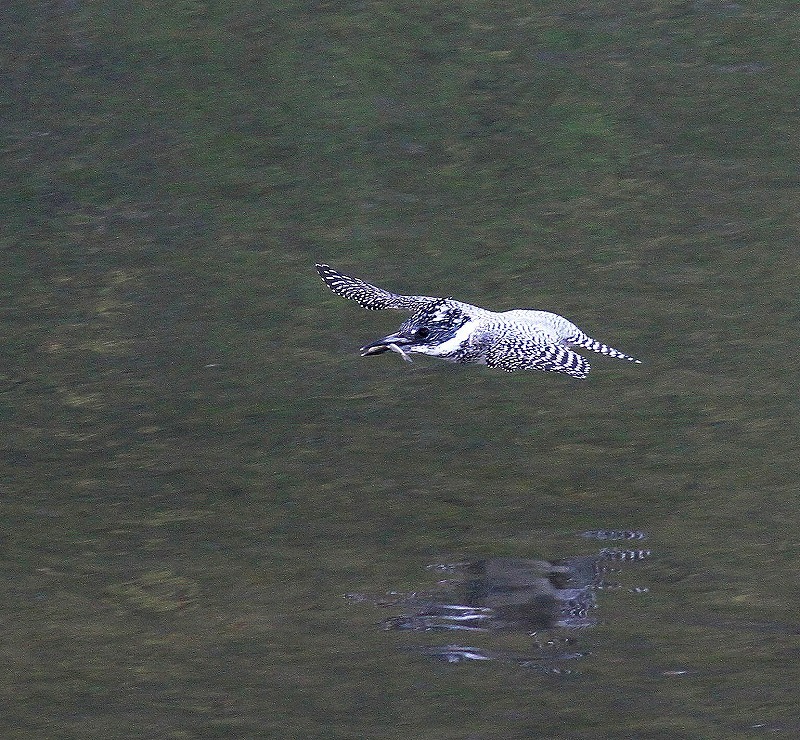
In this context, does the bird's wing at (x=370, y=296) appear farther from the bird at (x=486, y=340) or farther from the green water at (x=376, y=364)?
the green water at (x=376, y=364)

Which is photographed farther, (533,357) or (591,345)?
(591,345)

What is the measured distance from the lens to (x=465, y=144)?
559 inches

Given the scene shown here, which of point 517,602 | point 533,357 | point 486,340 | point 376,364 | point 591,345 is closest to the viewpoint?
point 517,602

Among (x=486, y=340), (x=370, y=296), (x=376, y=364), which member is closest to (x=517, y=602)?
(x=486, y=340)

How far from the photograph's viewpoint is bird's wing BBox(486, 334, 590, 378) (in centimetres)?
823

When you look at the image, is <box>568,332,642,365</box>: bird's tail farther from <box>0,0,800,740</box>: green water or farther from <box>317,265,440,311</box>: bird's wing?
<box>317,265,440,311</box>: bird's wing

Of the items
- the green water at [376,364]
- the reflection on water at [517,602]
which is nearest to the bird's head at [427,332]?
the green water at [376,364]

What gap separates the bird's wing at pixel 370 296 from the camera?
351 inches

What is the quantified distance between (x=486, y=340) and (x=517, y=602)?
70.0 inches

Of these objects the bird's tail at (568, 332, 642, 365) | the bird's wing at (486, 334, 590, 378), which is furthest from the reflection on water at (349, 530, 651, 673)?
the bird's tail at (568, 332, 642, 365)

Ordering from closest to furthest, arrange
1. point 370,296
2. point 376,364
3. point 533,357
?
point 533,357, point 370,296, point 376,364

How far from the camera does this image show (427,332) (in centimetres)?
857

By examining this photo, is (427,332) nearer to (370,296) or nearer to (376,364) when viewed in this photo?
(370,296)

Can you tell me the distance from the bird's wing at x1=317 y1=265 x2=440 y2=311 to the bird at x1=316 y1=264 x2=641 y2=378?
12 mm
